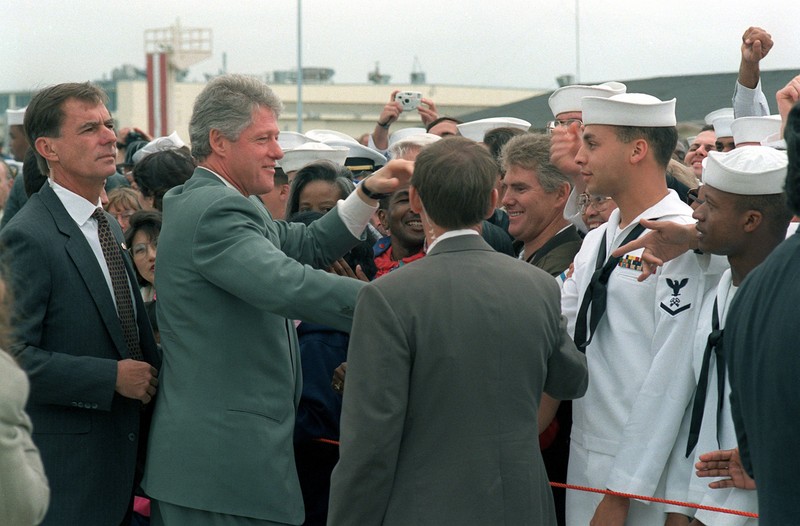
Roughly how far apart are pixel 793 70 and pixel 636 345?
12069 mm

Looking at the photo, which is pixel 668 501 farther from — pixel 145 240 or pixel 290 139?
pixel 290 139

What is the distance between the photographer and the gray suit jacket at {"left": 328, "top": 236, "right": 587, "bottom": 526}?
10.0 feet

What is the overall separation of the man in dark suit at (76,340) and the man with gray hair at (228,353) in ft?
0.74

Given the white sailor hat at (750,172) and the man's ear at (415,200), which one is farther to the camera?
→ the white sailor hat at (750,172)

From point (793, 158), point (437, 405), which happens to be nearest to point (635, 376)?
point (437, 405)

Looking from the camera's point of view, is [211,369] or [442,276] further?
[211,369]

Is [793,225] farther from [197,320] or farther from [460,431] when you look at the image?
[197,320]

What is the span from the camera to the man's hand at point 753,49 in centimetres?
514

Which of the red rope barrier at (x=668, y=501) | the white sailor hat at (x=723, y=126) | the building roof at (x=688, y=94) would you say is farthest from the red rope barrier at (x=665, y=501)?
the building roof at (x=688, y=94)

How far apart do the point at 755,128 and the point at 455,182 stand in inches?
130

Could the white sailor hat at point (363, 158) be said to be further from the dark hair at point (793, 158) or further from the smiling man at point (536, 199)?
the dark hair at point (793, 158)

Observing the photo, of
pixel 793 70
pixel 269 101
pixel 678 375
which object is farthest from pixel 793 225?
pixel 793 70

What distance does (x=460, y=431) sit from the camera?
10.2ft

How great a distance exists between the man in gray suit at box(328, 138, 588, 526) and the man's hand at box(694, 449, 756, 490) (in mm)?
693
